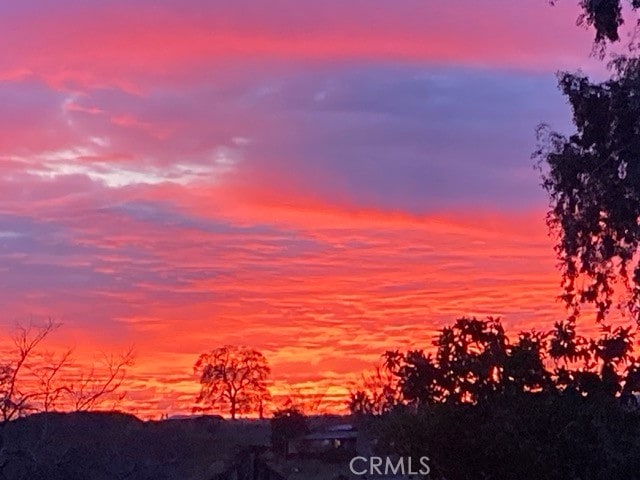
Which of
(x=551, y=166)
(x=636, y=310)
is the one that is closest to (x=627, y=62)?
(x=551, y=166)

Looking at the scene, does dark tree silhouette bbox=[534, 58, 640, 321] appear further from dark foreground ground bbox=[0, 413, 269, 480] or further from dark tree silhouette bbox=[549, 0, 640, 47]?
dark foreground ground bbox=[0, 413, 269, 480]

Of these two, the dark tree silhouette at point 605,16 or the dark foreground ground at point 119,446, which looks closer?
the dark tree silhouette at point 605,16

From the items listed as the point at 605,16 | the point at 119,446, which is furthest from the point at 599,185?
the point at 119,446

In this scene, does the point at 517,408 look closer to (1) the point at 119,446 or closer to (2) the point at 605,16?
(2) the point at 605,16

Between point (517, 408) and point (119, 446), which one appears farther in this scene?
point (119, 446)

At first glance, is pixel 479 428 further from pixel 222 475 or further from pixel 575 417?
pixel 222 475

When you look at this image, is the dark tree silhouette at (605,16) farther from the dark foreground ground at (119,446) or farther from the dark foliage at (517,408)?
the dark foreground ground at (119,446)

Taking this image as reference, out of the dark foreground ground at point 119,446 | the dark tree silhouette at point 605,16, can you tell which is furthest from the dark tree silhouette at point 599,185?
the dark foreground ground at point 119,446

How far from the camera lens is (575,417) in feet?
66.2

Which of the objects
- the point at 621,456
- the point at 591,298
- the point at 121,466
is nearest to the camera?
the point at 621,456

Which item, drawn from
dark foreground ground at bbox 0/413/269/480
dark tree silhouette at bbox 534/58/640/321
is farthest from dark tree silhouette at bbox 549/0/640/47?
dark foreground ground at bbox 0/413/269/480

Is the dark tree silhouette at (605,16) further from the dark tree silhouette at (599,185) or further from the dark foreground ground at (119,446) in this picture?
the dark foreground ground at (119,446)

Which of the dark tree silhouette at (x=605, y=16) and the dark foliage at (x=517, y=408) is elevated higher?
the dark tree silhouette at (x=605, y=16)

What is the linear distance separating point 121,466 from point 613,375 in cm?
2082
